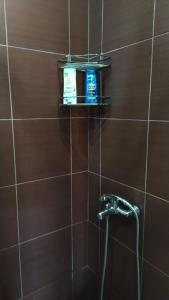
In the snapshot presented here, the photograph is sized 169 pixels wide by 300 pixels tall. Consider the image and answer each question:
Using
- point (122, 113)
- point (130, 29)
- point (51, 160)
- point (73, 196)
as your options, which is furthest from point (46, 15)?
point (73, 196)

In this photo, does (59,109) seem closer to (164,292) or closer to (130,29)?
(130,29)

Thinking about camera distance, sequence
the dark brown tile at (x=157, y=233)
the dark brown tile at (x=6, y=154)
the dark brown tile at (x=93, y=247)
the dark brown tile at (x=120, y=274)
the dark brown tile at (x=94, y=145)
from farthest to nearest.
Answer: the dark brown tile at (x=93, y=247) → the dark brown tile at (x=94, y=145) → the dark brown tile at (x=120, y=274) → the dark brown tile at (x=6, y=154) → the dark brown tile at (x=157, y=233)

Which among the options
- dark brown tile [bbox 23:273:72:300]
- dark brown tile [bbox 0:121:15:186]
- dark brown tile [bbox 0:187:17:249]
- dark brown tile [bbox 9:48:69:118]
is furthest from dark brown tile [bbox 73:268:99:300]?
dark brown tile [bbox 9:48:69:118]

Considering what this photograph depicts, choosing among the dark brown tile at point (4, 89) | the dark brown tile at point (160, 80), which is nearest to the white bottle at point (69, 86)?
the dark brown tile at point (4, 89)

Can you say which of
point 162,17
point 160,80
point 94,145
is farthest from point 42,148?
point 162,17

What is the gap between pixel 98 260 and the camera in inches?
55.4

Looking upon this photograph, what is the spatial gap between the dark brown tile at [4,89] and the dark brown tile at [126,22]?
52cm

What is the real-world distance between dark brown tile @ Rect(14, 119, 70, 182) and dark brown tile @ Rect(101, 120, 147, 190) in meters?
0.23

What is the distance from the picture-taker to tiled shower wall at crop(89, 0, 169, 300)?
0.91 metres

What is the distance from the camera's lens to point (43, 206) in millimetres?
1239

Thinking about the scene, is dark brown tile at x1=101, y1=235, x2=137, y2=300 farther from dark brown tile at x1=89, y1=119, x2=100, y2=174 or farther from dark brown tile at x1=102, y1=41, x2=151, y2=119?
dark brown tile at x1=102, y1=41, x2=151, y2=119

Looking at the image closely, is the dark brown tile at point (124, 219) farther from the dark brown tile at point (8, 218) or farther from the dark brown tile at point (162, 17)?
the dark brown tile at point (162, 17)

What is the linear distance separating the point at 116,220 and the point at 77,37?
41.1 inches

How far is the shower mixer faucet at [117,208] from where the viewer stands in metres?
1.06
